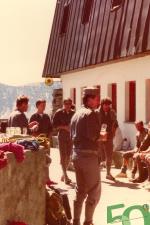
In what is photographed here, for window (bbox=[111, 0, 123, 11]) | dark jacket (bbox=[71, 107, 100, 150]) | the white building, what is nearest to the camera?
dark jacket (bbox=[71, 107, 100, 150])

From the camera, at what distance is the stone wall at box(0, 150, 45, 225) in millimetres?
6113

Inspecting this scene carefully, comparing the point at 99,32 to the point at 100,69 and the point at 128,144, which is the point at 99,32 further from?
the point at 128,144

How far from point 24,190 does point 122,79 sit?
11.5 m

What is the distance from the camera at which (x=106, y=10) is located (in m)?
18.8

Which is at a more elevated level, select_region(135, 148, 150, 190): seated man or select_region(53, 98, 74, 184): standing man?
select_region(53, 98, 74, 184): standing man

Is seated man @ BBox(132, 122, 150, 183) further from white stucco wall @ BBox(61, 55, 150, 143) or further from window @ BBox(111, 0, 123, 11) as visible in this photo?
window @ BBox(111, 0, 123, 11)

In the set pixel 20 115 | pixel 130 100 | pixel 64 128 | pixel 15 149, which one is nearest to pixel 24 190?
pixel 15 149

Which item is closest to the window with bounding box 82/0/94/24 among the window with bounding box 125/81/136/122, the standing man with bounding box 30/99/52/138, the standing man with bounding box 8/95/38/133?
the window with bounding box 125/81/136/122

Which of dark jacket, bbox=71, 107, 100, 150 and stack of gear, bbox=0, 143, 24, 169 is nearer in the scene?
stack of gear, bbox=0, 143, 24, 169

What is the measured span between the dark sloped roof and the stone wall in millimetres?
8256

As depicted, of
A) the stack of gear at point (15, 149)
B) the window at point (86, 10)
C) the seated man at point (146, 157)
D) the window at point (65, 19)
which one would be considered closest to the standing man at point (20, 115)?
the seated man at point (146, 157)

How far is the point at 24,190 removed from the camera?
671cm

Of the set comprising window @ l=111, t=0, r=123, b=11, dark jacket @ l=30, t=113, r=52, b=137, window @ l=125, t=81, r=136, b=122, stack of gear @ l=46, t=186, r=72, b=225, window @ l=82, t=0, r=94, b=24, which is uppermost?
window @ l=82, t=0, r=94, b=24

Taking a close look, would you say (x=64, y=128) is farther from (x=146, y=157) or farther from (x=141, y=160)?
(x=146, y=157)
